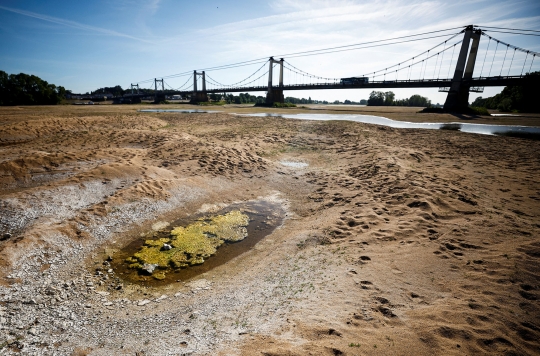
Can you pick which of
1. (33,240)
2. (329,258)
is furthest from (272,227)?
(33,240)

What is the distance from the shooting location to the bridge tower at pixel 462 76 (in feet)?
157

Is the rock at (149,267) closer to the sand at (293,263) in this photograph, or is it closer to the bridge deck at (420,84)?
the sand at (293,263)

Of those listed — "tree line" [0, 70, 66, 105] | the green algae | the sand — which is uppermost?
"tree line" [0, 70, 66, 105]

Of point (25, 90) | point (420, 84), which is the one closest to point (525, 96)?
point (420, 84)

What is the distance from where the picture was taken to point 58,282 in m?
5.38

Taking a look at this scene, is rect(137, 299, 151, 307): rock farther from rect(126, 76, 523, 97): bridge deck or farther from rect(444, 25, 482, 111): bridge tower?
rect(126, 76, 523, 97): bridge deck

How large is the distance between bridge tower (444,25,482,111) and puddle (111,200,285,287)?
53.3 meters

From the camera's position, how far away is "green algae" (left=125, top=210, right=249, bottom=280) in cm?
638

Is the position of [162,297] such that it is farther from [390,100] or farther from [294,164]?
[390,100]

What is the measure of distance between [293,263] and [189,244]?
320 cm

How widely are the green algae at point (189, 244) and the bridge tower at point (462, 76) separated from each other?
55.0 m

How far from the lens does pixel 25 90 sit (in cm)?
6094

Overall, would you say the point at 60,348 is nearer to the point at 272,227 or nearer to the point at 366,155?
the point at 272,227

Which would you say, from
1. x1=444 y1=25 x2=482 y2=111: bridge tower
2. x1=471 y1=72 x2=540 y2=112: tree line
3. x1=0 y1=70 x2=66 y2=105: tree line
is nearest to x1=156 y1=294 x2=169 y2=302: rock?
x1=444 y1=25 x2=482 y2=111: bridge tower
